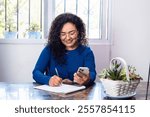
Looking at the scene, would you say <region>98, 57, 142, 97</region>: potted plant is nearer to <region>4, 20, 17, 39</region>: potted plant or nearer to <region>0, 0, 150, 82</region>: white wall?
<region>0, 0, 150, 82</region>: white wall

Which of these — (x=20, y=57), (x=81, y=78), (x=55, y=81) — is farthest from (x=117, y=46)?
(x=55, y=81)

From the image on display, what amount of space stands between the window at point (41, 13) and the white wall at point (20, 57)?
132 mm

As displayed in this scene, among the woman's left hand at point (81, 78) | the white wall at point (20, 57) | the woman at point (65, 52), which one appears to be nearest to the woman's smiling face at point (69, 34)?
Result: the woman at point (65, 52)

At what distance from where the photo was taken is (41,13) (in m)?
3.21

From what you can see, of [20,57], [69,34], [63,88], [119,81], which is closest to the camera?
[119,81]

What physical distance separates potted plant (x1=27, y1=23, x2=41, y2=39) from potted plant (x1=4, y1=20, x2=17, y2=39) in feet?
0.54

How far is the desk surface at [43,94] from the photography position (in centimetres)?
151

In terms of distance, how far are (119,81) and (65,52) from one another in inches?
32.3

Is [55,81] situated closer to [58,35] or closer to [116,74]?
[116,74]

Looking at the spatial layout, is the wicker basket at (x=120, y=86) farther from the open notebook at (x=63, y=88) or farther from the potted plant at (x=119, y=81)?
the open notebook at (x=63, y=88)

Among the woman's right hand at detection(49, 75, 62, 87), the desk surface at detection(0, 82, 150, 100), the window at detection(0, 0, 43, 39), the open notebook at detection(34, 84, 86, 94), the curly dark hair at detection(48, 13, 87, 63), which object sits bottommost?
the desk surface at detection(0, 82, 150, 100)

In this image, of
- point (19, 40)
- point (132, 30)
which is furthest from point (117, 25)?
point (19, 40)

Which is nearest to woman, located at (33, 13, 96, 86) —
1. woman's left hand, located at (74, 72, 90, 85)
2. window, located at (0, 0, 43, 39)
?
woman's left hand, located at (74, 72, 90, 85)

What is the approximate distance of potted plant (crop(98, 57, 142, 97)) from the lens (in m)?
1.48
